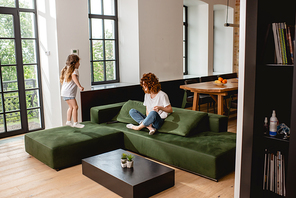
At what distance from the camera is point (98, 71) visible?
21.9 feet

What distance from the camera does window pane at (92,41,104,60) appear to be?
6520 mm

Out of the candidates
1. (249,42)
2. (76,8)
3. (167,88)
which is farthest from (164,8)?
(249,42)

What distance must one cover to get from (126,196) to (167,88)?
453 cm

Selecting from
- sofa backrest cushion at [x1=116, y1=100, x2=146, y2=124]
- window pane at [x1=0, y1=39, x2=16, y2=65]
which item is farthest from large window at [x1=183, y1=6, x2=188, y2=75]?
window pane at [x1=0, y1=39, x2=16, y2=65]

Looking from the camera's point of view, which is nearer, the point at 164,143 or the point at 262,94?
the point at 262,94

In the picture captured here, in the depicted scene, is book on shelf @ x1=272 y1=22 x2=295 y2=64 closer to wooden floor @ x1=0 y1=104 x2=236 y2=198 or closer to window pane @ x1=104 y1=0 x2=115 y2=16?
wooden floor @ x1=0 y1=104 x2=236 y2=198

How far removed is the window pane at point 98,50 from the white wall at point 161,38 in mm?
872

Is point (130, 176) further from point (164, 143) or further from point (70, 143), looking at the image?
point (70, 143)

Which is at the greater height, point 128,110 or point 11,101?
point 11,101

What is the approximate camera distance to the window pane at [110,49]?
673cm

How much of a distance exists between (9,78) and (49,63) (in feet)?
2.45

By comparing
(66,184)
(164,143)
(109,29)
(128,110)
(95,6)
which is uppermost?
(95,6)

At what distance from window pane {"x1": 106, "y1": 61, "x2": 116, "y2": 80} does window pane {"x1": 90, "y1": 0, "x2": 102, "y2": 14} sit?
1137 mm

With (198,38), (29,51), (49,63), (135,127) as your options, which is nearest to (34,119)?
(49,63)
